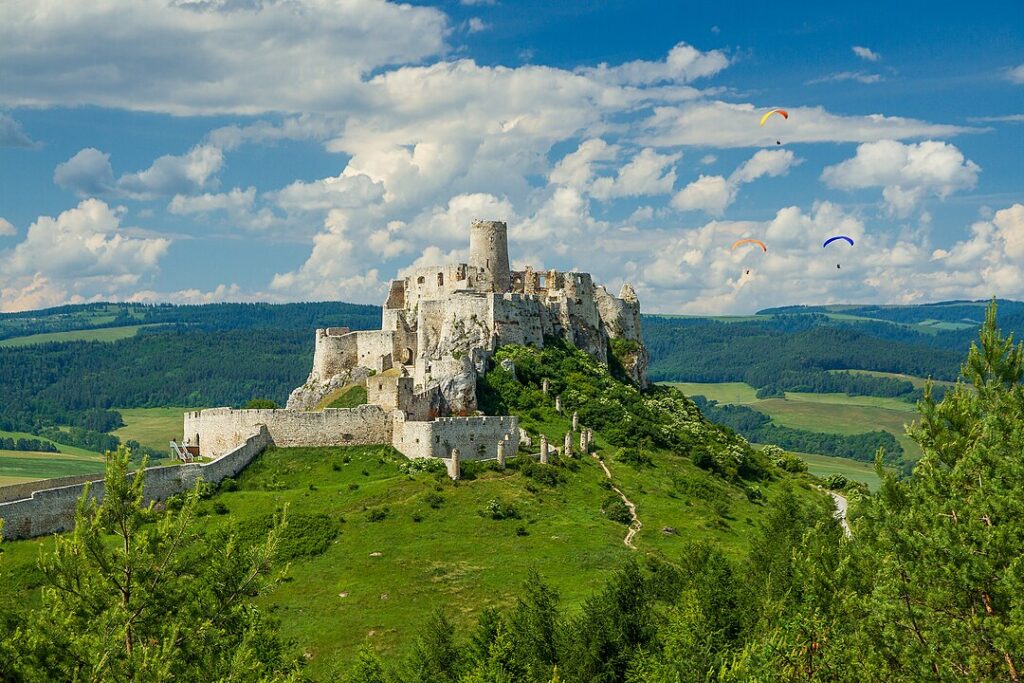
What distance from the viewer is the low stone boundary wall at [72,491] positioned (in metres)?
60.8

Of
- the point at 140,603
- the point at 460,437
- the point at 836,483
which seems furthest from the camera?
the point at 836,483

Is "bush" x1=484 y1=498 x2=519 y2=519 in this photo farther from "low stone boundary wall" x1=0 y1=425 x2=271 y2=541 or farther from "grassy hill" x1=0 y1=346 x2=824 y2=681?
"low stone boundary wall" x1=0 y1=425 x2=271 y2=541

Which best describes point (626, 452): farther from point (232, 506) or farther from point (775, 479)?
point (232, 506)

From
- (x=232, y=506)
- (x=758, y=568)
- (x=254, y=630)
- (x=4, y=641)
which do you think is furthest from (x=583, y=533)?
(x=4, y=641)

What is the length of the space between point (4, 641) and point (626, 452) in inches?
2292

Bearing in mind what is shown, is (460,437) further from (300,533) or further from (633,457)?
(300,533)

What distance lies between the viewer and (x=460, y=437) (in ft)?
246

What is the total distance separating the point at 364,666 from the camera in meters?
43.2

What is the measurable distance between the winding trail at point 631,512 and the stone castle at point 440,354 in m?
6.86

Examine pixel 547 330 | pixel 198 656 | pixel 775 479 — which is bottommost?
pixel 775 479

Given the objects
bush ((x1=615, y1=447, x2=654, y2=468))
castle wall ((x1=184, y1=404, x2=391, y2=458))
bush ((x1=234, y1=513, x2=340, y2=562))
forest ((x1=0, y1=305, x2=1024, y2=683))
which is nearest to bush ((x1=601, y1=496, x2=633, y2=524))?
bush ((x1=615, y1=447, x2=654, y2=468))

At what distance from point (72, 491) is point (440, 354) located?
36526 mm

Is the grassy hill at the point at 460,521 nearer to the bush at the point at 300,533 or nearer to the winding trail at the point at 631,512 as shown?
the bush at the point at 300,533

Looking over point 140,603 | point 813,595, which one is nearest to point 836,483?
point 813,595
